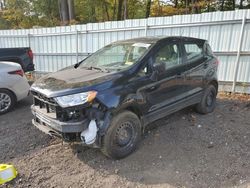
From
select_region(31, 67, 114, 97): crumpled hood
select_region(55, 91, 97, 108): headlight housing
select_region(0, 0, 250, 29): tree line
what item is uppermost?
select_region(0, 0, 250, 29): tree line

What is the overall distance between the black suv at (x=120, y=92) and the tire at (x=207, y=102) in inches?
8.0

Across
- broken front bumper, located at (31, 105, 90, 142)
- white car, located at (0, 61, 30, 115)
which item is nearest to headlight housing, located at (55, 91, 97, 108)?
broken front bumper, located at (31, 105, 90, 142)

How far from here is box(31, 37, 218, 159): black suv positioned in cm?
310

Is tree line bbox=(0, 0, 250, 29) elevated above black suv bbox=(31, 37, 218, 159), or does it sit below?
above

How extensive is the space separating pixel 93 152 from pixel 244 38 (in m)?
5.29

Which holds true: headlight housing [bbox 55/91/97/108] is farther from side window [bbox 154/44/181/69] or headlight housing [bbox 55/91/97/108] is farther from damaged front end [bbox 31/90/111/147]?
side window [bbox 154/44/181/69]

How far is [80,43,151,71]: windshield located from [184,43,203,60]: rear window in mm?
1075

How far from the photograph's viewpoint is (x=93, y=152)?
373 cm

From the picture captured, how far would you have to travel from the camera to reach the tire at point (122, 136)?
128 inches

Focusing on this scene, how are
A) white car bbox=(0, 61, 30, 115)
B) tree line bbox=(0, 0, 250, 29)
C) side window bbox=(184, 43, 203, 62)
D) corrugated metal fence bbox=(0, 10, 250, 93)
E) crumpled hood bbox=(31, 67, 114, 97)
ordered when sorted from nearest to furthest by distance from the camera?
1. crumpled hood bbox=(31, 67, 114, 97)
2. side window bbox=(184, 43, 203, 62)
3. white car bbox=(0, 61, 30, 115)
4. corrugated metal fence bbox=(0, 10, 250, 93)
5. tree line bbox=(0, 0, 250, 29)

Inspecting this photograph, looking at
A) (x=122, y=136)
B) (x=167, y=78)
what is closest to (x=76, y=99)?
(x=122, y=136)

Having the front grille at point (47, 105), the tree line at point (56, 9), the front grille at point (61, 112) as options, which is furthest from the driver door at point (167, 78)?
the tree line at point (56, 9)

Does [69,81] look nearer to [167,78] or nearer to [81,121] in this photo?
[81,121]

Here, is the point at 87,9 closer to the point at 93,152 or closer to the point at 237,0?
the point at 237,0
